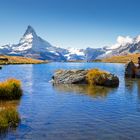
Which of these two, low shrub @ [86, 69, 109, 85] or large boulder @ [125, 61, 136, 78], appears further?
large boulder @ [125, 61, 136, 78]

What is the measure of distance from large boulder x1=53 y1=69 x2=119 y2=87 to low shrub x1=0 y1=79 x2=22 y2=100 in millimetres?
23287

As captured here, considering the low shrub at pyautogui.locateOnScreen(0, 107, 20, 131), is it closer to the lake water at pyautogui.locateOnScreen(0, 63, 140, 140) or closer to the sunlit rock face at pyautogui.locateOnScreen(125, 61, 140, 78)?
the lake water at pyautogui.locateOnScreen(0, 63, 140, 140)

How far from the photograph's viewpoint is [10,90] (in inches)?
1716

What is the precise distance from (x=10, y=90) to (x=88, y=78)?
87.8 feet

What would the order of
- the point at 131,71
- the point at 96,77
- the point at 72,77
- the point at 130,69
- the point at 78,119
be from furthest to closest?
the point at 130,69
the point at 131,71
the point at 72,77
the point at 96,77
the point at 78,119

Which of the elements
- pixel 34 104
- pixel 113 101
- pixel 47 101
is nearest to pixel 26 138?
pixel 34 104

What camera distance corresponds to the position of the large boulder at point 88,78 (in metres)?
66.2

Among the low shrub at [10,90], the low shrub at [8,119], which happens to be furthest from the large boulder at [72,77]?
the low shrub at [8,119]

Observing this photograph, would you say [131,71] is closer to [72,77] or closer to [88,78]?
[88,78]


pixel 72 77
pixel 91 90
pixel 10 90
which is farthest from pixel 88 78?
pixel 10 90

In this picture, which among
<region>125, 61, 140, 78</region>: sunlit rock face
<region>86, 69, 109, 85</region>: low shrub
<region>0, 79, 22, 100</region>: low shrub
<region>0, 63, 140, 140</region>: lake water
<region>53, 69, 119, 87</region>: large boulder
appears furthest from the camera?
<region>125, 61, 140, 78</region>: sunlit rock face

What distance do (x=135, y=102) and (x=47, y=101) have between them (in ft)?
36.0

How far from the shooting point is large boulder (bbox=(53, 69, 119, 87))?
6619cm

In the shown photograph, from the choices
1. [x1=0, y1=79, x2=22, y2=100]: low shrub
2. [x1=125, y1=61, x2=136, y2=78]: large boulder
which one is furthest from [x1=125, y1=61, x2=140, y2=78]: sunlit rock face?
[x1=0, y1=79, x2=22, y2=100]: low shrub
